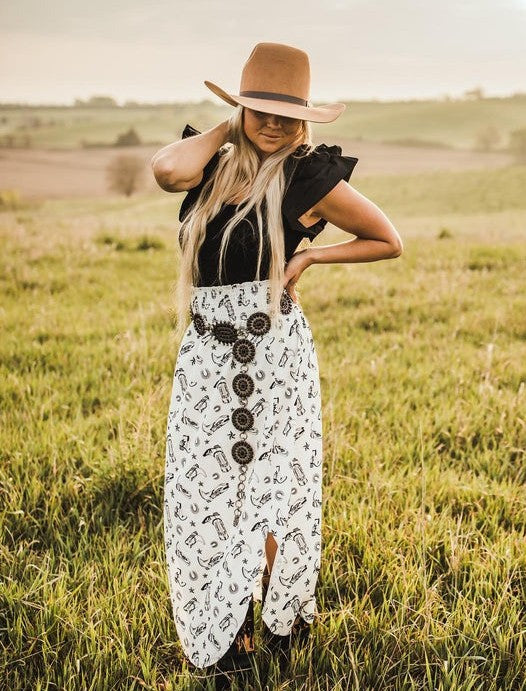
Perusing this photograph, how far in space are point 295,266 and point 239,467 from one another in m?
0.83

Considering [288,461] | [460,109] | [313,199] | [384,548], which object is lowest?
[384,548]

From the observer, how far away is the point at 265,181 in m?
2.40

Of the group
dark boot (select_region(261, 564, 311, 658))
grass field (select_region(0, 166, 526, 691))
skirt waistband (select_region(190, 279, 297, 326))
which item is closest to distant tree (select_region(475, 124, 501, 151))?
grass field (select_region(0, 166, 526, 691))

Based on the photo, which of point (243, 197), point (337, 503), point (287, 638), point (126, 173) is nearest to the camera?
point (243, 197)

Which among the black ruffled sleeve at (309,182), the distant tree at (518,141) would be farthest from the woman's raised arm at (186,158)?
the distant tree at (518,141)

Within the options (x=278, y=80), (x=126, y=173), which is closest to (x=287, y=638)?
(x=278, y=80)

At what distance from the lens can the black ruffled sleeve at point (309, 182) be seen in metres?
2.38

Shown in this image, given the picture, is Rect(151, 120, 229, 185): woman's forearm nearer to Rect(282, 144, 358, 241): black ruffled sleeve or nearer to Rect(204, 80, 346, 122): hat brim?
Rect(204, 80, 346, 122): hat brim

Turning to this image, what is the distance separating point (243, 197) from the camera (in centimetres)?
246

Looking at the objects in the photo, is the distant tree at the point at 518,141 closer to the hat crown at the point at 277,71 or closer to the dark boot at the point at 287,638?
the hat crown at the point at 277,71

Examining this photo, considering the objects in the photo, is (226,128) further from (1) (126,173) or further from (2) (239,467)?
(1) (126,173)

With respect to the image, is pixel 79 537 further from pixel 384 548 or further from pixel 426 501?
pixel 426 501

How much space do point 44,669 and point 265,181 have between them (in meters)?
2.10

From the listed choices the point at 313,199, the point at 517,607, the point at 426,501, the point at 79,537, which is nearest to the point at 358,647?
the point at 517,607
